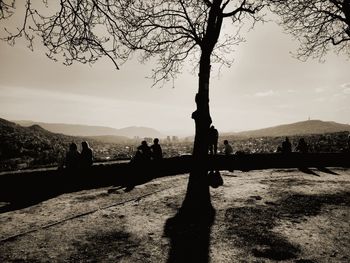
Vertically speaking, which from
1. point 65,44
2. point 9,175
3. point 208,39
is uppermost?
point 208,39

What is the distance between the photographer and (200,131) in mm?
10023

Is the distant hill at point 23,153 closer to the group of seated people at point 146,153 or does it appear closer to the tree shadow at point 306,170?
the group of seated people at point 146,153

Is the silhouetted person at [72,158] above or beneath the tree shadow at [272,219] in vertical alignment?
above

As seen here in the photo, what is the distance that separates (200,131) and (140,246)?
4997mm

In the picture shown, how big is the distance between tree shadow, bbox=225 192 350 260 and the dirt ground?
0.02m

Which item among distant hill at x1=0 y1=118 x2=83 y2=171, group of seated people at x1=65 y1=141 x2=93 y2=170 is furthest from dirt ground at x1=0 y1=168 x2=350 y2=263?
distant hill at x1=0 y1=118 x2=83 y2=171

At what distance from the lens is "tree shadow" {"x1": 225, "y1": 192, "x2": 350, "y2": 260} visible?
17.8 ft

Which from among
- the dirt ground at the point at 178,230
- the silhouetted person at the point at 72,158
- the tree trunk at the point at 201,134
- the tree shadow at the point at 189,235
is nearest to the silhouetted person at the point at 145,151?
the silhouetted person at the point at 72,158

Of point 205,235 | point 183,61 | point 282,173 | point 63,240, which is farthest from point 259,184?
point 63,240

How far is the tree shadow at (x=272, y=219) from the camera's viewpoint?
5421 mm

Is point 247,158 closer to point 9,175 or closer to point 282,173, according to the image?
point 282,173

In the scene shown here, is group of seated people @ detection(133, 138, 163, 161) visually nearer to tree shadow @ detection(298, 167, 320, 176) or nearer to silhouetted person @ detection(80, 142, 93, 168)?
silhouetted person @ detection(80, 142, 93, 168)

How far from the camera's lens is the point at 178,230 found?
21.9ft

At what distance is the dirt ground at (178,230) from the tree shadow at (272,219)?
0.02m
